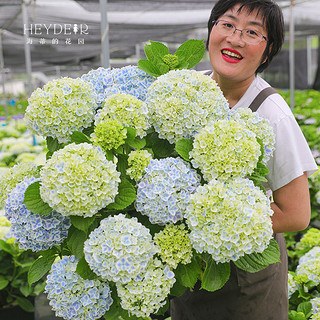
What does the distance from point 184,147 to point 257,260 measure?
28cm

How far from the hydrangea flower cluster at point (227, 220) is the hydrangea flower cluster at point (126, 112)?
0.62 ft

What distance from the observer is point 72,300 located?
0.89 m

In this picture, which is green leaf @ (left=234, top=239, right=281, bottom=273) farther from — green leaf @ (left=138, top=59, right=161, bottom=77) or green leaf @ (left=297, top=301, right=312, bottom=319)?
green leaf @ (left=297, top=301, right=312, bottom=319)

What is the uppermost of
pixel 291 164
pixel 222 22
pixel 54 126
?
pixel 222 22

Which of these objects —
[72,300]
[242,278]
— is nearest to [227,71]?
[242,278]

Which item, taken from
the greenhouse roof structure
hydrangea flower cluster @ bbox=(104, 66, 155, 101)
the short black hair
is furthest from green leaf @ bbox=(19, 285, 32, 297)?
the greenhouse roof structure

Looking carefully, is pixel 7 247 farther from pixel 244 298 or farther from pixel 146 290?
pixel 146 290

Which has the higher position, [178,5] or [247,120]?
[178,5]

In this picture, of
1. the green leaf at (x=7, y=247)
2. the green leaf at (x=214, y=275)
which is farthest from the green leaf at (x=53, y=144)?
the green leaf at (x=7, y=247)

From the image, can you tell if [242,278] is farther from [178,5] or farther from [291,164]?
[178,5]

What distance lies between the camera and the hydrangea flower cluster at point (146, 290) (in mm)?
827

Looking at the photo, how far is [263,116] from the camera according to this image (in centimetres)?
120

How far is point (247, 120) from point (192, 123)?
5.8 inches

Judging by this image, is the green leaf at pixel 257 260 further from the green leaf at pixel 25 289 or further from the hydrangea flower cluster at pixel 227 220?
the green leaf at pixel 25 289
